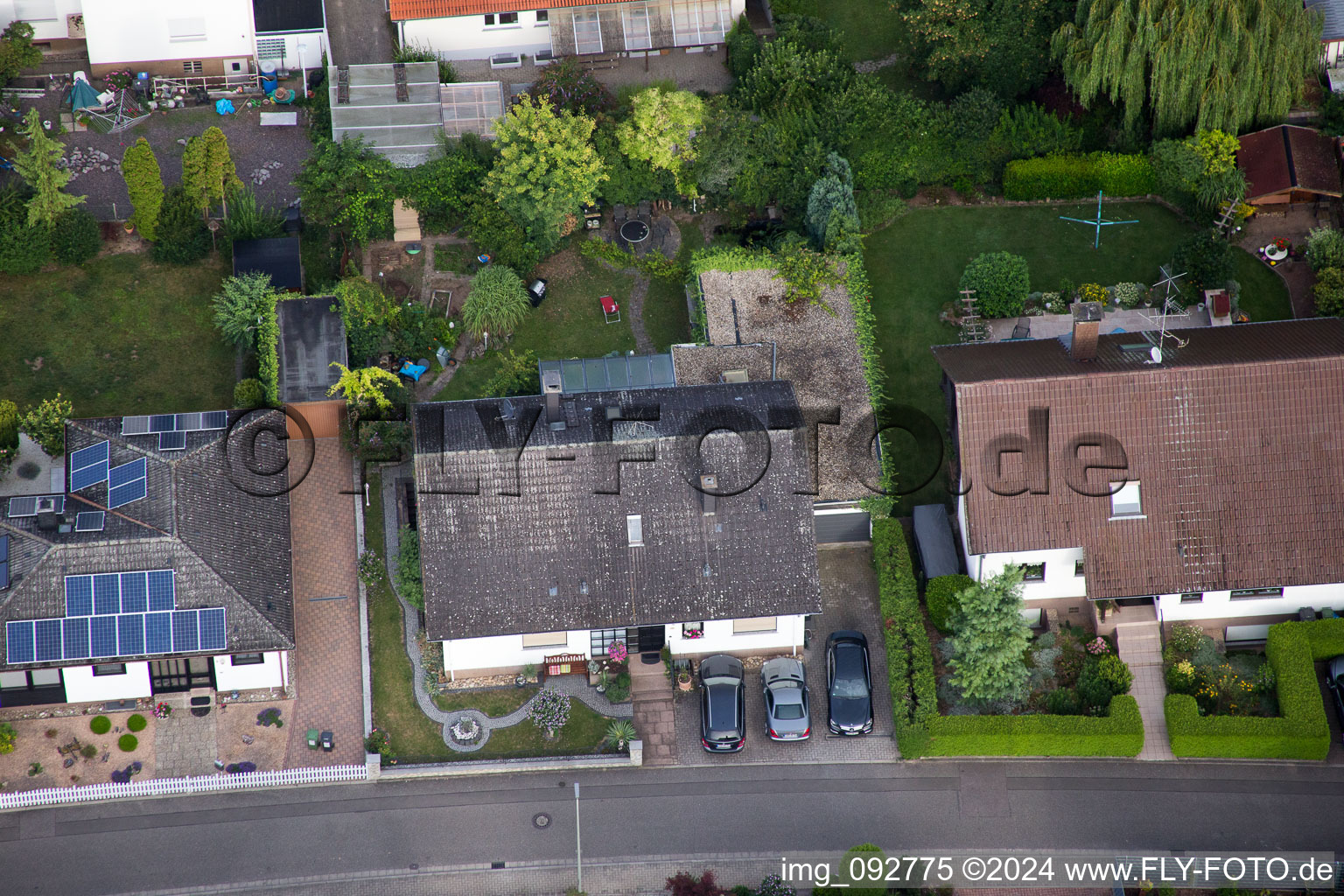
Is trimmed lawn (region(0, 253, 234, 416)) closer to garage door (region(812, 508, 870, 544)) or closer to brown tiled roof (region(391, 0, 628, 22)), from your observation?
brown tiled roof (region(391, 0, 628, 22))

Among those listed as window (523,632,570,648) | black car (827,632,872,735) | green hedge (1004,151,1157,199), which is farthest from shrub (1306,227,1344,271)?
window (523,632,570,648)

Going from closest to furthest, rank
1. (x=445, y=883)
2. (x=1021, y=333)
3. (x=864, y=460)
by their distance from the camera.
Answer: (x=445, y=883) → (x=864, y=460) → (x=1021, y=333)

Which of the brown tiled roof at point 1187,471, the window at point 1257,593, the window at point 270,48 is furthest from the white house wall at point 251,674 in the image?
the window at point 1257,593

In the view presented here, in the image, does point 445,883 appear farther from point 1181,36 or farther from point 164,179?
point 1181,36

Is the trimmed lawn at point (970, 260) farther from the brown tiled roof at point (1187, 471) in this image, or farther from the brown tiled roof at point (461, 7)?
the brown tiled roof at point (461, 7)

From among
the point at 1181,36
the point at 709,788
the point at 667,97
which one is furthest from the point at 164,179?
the point at 1181,36

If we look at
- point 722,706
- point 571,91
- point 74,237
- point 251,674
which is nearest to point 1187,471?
point 722,706

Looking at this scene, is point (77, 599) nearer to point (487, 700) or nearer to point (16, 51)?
point (487, 700)
